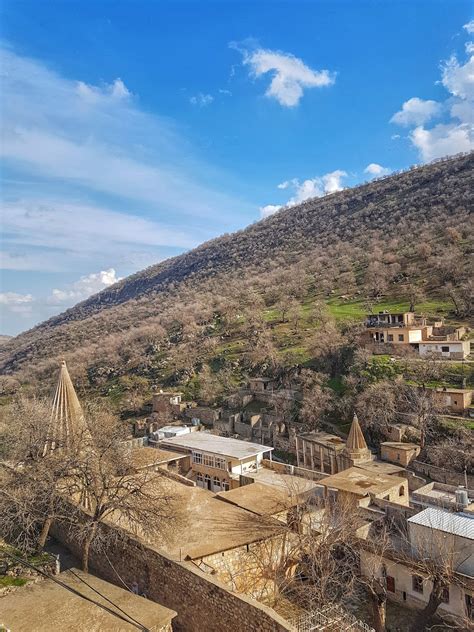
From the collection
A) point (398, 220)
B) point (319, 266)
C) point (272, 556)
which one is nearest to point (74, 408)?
point (272, 556)

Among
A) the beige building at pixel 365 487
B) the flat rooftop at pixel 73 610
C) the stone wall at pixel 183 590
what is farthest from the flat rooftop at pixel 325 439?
the flat rooftop at pixel 73 610

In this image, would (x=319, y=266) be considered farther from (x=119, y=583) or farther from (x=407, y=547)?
(x=119, y=583)

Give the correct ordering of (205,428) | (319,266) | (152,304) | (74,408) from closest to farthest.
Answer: (74,408) < (205,428) < (319,266) < (152,304)

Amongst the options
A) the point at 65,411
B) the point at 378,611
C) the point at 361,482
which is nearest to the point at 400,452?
the point at 361,482

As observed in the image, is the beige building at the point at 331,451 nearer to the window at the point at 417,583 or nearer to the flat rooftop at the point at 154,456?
the flat rooftop at the point at 154,456

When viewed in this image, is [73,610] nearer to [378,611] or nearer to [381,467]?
[378,611]

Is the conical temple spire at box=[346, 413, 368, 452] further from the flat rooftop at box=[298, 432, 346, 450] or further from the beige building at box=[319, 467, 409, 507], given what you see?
the beige building at box=[319, 467, 409, 507]
